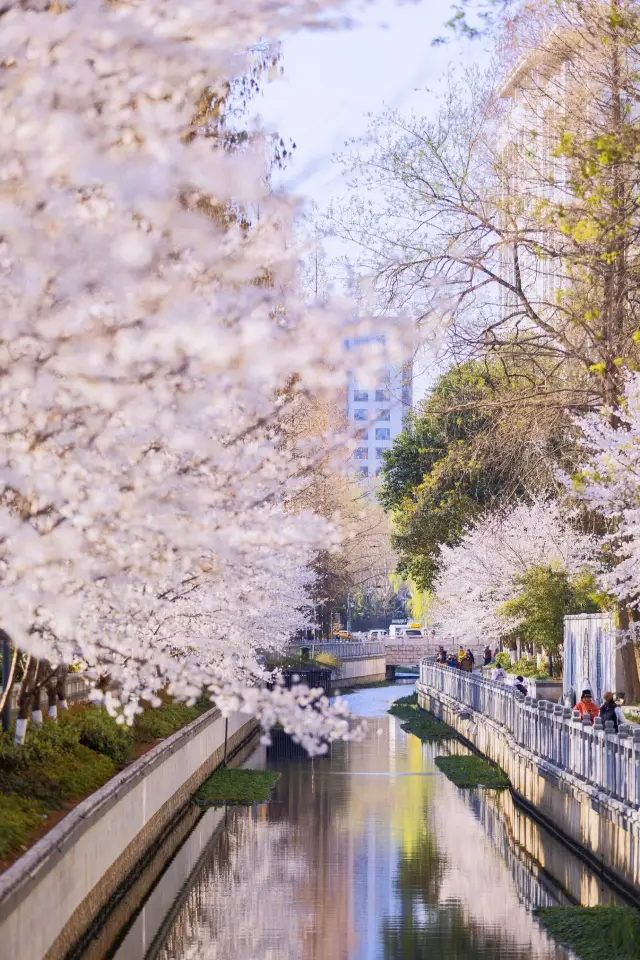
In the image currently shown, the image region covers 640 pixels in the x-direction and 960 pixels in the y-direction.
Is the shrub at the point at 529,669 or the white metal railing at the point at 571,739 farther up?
the shrub at the point at 529,669

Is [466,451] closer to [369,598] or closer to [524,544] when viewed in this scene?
[524,544]

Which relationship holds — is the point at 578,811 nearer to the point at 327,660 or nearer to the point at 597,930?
the point at 597,930

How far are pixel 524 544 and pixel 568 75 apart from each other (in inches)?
1030

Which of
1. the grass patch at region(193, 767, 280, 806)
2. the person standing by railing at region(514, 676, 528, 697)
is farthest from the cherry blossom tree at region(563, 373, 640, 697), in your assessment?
the person standing by railing at region(514, 676, 528, 697)

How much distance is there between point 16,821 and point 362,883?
7250mm

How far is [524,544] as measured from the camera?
1882 inches

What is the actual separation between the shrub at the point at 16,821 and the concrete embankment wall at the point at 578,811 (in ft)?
22.6

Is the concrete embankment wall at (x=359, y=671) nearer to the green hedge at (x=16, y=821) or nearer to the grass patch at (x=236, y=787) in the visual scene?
the grass patch at (x=236, y=787)

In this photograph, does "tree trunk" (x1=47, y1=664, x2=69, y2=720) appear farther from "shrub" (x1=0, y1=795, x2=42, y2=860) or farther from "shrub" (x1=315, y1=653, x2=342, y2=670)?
"shrub" (x1=315, y1=653, x2=342, y2=670)

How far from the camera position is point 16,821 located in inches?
558

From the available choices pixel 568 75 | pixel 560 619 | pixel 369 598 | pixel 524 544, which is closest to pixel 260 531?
pixel 568 75

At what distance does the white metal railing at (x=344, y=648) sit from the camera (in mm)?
81338

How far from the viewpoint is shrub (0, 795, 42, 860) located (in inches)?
521

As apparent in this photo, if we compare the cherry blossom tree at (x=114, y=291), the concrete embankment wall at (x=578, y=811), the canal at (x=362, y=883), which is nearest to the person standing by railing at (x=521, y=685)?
the concrete embankment wall at (x=578, y=811)
